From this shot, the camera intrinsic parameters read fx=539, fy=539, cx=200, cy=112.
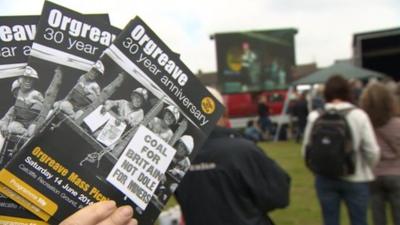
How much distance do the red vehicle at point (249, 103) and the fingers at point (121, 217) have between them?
18430 mm

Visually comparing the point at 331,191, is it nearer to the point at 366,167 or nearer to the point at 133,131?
the point at 366,167

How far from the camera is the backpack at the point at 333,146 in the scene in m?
4.23

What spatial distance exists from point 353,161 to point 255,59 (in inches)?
713

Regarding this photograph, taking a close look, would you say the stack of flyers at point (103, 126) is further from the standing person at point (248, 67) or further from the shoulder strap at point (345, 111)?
the standing person at point (248, 67)

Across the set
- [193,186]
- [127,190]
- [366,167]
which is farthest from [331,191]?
[127,190]

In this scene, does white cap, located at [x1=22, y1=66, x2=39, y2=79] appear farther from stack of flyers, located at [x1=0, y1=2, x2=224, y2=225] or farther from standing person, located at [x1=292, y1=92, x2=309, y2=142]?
standing person, located at [x1=292, y1=92, x2=309, y2=142]

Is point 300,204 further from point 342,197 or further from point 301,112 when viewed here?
point 301,112

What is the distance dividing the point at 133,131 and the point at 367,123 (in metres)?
3.48

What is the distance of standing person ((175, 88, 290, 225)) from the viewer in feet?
10.1

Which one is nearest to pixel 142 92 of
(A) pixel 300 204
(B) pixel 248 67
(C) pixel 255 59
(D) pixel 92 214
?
(D) pixel 92 214

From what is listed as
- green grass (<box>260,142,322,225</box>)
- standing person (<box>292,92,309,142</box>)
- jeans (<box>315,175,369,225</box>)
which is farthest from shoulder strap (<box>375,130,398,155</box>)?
standing person (<box>292,92,309,142</box>)

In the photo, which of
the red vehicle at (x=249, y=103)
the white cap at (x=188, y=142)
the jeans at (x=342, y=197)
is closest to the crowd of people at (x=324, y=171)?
the jeans at (x=342, y=197)

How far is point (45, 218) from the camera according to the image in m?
1.01

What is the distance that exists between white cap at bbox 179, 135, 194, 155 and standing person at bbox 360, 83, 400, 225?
11.9ft
